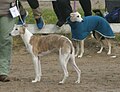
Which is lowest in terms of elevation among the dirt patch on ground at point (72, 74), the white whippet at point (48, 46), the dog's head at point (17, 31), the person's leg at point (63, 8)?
the dirt patch on ground at point (72, 74)

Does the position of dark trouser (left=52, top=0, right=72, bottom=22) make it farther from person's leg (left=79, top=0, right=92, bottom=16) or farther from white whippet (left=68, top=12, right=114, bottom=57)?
white whippet (left=68, top=12, right=114, bottom=57)

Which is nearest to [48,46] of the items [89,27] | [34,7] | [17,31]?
[17,31]

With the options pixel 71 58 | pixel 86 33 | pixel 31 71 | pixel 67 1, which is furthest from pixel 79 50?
pixel 71 58

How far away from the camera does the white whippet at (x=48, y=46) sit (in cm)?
843

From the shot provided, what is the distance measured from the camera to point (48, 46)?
859 cm

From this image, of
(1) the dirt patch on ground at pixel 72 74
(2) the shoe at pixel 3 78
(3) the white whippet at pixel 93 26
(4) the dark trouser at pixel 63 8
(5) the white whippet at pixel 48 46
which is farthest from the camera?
(4) the dark trouser at pixel 63 8

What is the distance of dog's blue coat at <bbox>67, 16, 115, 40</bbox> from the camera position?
11.6m

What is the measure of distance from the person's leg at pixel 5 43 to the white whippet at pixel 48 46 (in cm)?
11

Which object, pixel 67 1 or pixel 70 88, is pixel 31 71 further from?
pixel 67 1

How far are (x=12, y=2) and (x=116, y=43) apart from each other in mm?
4770

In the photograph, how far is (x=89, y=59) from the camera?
1142 centimetres

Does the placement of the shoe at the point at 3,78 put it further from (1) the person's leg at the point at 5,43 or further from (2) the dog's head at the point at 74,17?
(2) the dog's head at the point at 74,17

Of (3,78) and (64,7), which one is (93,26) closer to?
(64,7)

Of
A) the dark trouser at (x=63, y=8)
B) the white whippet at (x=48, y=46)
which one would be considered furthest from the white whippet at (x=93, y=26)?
the white whippet at (x=48, y=46)
